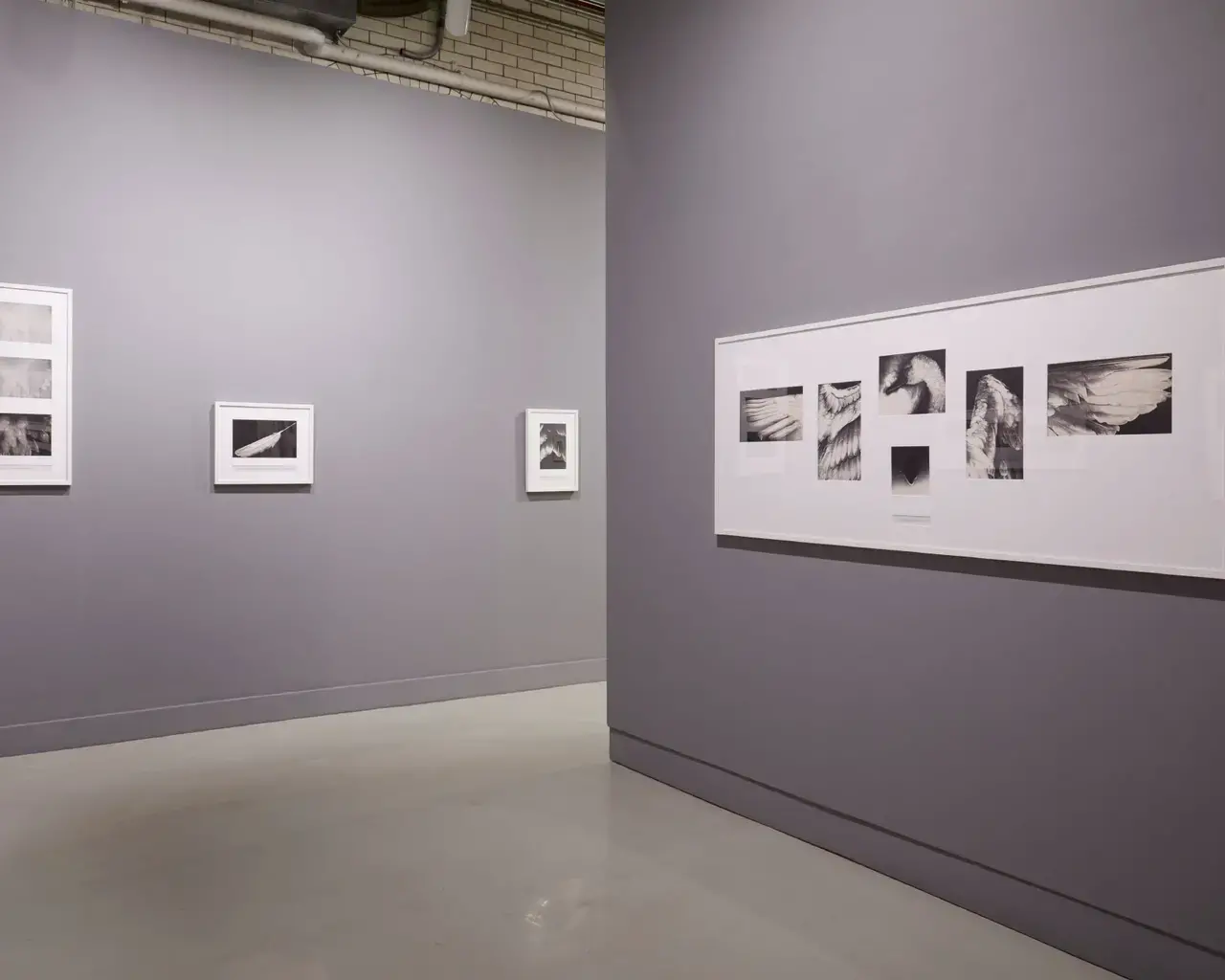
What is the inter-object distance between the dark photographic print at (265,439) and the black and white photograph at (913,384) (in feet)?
12.4

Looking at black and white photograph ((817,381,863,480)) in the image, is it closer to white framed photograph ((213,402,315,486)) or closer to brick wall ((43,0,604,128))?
white framed photograph ((213,402,315,486))

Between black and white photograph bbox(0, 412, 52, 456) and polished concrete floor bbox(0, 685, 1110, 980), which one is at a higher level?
black and white photograph bbox(0, 412, 52, 456)

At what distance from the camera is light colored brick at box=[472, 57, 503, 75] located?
25.4 feet

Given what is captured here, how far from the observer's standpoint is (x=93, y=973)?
10.1ft

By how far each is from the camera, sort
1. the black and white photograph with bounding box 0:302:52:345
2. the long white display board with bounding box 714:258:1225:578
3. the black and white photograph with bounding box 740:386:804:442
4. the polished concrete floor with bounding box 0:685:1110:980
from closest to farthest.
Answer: the long white display board with bounding box 714:258:1225:578, the polished concrete floor with bounding box 0:685:1110:980, the black and white photograph with bounding box 740:386:804:442, the black and white photograph with bounding box 0:302:52:345

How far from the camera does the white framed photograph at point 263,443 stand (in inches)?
236

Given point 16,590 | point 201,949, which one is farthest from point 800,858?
point 16,590

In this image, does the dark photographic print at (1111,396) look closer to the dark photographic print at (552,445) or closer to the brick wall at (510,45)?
the dark photographic print at (552,445)

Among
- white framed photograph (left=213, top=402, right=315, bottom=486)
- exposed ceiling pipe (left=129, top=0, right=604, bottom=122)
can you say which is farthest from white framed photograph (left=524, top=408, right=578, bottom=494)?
exposed ceiling pipe (left=129, top=0, right=604, bottom=122)

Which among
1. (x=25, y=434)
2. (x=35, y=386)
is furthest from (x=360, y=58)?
(x=25, y=434)

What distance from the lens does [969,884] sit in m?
3.50

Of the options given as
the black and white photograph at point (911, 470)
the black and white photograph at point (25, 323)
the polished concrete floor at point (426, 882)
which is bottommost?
the polished concrete floor at point (426, 882)

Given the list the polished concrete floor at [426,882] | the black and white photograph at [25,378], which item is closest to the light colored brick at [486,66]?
the black and white photograph at [25,378]

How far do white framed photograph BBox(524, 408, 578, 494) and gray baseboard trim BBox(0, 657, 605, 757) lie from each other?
1242mm
